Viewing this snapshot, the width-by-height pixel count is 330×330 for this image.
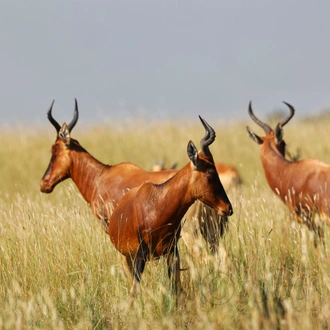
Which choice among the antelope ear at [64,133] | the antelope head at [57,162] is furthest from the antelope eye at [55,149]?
the antelope ear at [64,133]

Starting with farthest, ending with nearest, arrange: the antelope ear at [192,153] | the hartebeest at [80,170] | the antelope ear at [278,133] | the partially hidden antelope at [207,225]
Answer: the antelope ear at [278,133] → the hartebeest at [80,170] → the partially hidden antelope at [207,225] → the antelope ear at [192,153]

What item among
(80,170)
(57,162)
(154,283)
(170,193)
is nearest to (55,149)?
(57,162)

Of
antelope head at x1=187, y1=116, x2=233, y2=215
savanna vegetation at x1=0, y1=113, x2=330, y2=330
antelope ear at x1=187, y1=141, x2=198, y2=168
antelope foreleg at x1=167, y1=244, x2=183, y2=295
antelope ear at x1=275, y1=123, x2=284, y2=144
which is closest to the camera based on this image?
savanna vegetation at x1=0, y1=113, x2=330, y2=330

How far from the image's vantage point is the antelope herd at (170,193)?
4820 millimetres

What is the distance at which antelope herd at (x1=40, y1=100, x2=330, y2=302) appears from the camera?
15.8ft

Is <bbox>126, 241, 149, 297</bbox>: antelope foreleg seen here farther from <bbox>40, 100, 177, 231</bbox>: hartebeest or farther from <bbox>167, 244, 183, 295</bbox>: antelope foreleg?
<bbox>40, 100, 177, 231</bbox>: hartebeest

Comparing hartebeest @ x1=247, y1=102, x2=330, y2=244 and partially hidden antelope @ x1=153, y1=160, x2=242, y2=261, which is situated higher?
hartebeest @ x1=247, y1=102, x2=330, y2=244

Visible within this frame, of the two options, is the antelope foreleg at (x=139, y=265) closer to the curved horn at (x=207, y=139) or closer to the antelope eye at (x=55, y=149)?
the curved horn at (x=207, y=139)

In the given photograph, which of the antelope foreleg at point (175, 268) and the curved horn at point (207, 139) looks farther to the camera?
the antelope foreleg at point (175, 268)

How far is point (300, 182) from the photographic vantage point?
26.4ft

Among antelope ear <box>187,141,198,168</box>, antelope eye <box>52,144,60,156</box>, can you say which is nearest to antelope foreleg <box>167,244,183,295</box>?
antelope ear <box>187,141,198,168</box>

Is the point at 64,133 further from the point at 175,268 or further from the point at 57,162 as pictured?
the point at 175,268

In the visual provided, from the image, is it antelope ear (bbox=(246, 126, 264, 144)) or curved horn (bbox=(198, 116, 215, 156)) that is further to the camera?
antelope ear (bbox=(246, 126, 264, 144))

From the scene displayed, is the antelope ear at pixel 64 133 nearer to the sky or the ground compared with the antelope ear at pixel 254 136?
nearer to the ground
